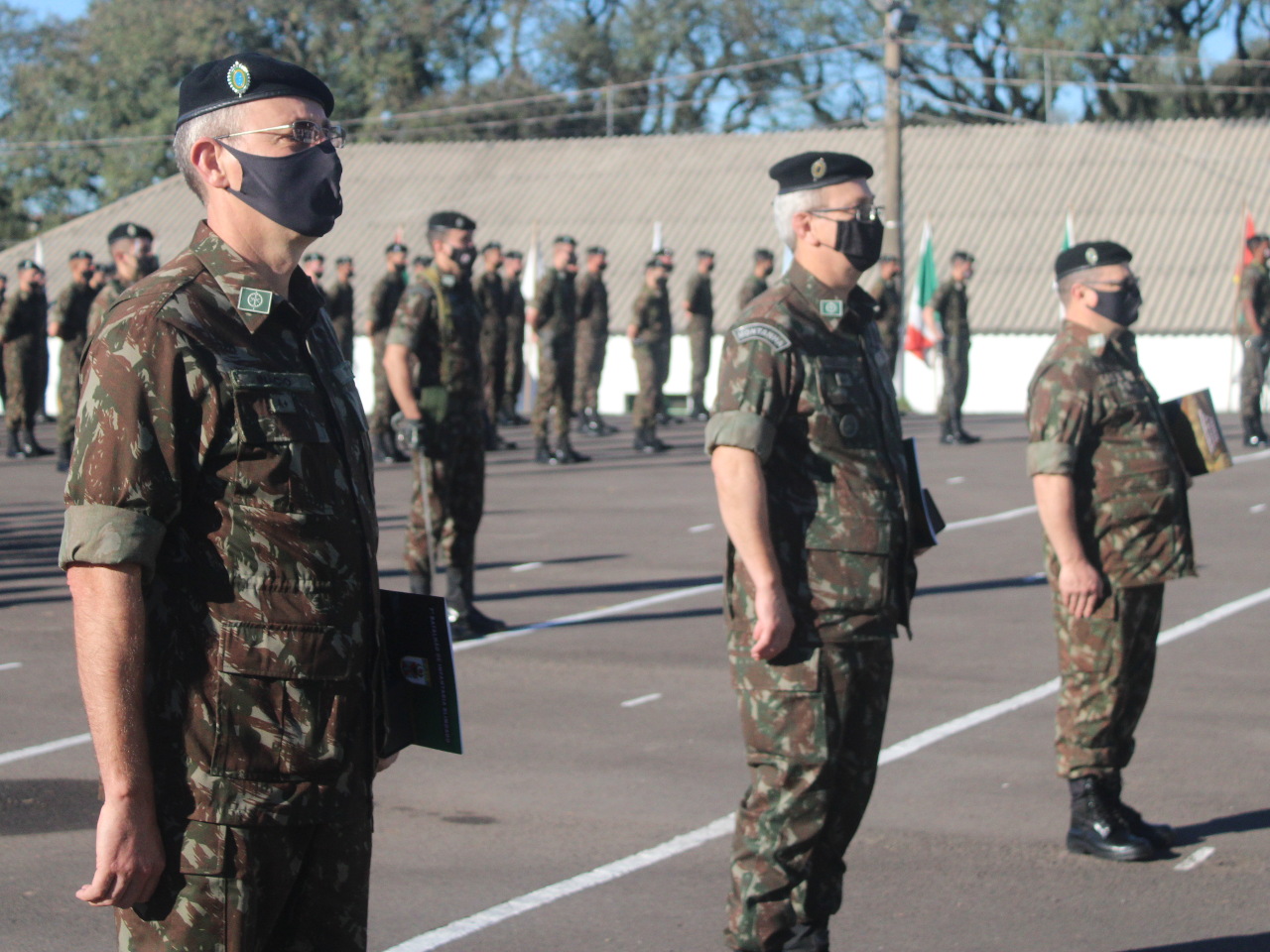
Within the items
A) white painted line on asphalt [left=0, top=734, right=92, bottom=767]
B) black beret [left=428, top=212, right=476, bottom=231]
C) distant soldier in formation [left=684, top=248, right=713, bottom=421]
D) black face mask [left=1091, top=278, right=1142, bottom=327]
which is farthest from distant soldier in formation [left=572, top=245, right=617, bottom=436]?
black face mask [left=1091, top=278, right=1142, bottom=327]

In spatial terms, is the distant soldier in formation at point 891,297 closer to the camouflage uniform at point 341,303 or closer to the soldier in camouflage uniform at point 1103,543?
the camouflage uniform at point 341,303

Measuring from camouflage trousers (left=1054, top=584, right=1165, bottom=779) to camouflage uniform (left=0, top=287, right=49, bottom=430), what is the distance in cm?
1588

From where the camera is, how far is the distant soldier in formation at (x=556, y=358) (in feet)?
58.0

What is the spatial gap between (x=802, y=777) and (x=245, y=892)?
1781 mm

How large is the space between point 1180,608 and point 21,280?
44.4 feet

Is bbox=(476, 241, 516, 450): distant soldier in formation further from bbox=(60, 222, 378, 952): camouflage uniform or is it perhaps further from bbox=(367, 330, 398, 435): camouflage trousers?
bbox=(60, 222, 378, 952): camouflage uniform

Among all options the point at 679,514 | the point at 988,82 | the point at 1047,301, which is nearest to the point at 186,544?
the point at 679,514

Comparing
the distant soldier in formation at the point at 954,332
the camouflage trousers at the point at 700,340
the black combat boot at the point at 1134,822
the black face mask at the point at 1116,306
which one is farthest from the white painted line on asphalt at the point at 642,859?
the camouflage trousers at the point at 700,340

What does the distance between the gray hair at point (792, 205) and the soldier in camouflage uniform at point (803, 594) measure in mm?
237

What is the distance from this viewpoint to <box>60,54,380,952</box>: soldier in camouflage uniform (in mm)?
2664

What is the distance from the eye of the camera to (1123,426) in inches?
221

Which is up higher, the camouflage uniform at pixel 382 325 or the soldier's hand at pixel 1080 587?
the camouflage uniform at pixel 382 325

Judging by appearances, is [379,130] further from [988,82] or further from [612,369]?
[612,369]

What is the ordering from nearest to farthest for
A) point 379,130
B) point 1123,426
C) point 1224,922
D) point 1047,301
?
point 1224,922 → point 1123,426 → point 1047,301 → point 379,130
